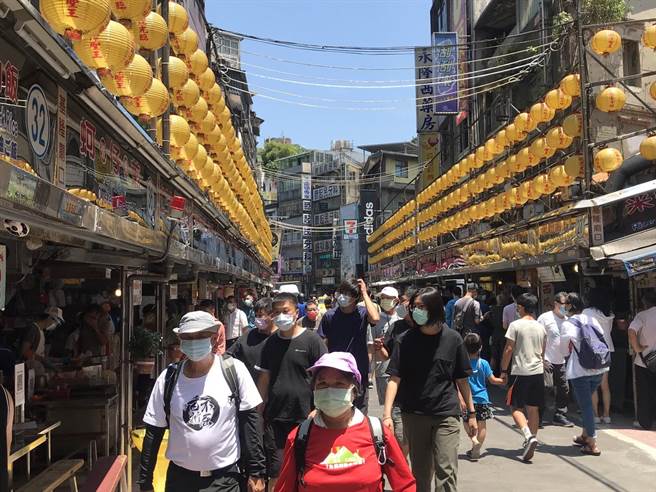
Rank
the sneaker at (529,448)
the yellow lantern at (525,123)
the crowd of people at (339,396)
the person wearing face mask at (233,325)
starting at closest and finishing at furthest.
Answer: the crowd of people at (339,396) < the sneaker at (529,448) < the person wearing face mask at (233,325) < the yellow lantern at (525,123)

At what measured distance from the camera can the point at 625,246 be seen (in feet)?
33.0

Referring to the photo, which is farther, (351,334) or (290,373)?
(351,334)

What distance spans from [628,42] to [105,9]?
51.8ft

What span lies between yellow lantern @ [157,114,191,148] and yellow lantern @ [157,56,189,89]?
486 millimetres

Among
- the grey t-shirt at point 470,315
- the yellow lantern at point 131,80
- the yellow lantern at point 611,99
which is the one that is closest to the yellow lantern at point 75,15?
the yellow lantern at point 131,80

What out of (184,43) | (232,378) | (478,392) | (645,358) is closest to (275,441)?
(232,378)

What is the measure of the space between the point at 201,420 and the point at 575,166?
10.3 metres

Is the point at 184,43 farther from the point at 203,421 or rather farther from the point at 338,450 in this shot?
the point at 338,450

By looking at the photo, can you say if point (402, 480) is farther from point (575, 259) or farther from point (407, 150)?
point (407, 150)

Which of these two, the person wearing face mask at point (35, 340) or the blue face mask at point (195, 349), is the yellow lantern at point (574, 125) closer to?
the person wearing face mask at point (35, 340)

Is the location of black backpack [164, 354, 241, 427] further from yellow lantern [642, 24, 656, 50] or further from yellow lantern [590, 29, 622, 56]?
yellow lantern [590, 29, 622, 56]

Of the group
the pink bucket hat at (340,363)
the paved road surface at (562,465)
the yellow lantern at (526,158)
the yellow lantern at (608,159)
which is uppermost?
the yellow lantern at (526,158)

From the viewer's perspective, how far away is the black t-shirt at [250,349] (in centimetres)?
564

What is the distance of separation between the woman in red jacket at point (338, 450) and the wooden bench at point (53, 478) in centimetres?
268
